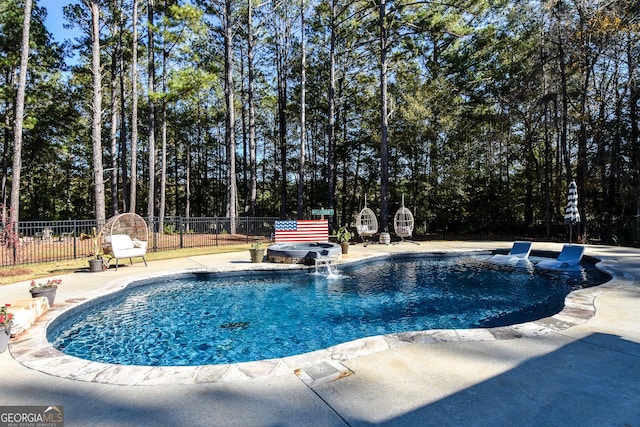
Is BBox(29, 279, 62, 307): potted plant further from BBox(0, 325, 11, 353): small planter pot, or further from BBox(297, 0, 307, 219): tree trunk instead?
BBox(297, 0, 307, 219): tree trunk

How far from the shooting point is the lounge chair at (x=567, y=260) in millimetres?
8617

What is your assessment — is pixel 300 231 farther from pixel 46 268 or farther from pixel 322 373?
pixel 322 373

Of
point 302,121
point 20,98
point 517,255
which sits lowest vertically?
point 517,255

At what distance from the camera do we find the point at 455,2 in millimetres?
14938

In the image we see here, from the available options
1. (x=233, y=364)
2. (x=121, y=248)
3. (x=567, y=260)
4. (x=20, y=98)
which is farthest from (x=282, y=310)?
(x=20, y=98)

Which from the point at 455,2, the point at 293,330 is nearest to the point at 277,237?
the point at 293,330

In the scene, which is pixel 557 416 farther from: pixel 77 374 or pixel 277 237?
pixel 277 237

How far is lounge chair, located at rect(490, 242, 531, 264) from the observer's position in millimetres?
9625

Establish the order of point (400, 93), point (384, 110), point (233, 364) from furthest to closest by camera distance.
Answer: point (400, 93) < point (384, 110) < point (233, 364)

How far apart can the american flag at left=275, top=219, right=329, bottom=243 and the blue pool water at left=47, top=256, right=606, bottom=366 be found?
305cm

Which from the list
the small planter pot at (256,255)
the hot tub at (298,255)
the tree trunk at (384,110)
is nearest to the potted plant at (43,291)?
the small planter pot at (256,255)

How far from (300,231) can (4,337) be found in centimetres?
866

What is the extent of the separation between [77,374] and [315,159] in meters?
21.9

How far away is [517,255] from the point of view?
9.99m
